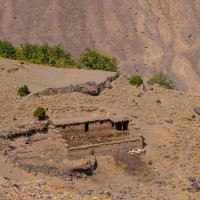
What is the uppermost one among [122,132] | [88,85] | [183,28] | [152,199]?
[183,28]

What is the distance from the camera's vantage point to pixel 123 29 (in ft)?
364

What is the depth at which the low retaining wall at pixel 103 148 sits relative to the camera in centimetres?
4094

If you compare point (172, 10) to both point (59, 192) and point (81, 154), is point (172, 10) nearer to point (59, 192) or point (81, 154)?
point (81, 154)

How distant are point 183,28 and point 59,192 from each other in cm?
8608

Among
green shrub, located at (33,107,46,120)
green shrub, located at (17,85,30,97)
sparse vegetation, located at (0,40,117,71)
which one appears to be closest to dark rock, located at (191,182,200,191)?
green shrub, located at (33,107,46,120)

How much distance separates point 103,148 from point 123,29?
71.1 metres

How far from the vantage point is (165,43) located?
110m

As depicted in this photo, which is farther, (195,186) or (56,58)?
(56,58)

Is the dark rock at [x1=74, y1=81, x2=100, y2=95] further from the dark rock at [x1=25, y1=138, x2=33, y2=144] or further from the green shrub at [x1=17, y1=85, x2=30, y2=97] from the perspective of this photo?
the dark rock at [x1=25, y1=138, x2=33, y2=144]

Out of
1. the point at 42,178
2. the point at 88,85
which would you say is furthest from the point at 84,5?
the point at 42,178

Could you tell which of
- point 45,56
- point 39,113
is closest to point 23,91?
point 39,113

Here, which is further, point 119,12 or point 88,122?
point 119,12

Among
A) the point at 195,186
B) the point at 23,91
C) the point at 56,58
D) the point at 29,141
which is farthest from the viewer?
the point at 56,58

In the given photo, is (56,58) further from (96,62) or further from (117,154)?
(117,154)
